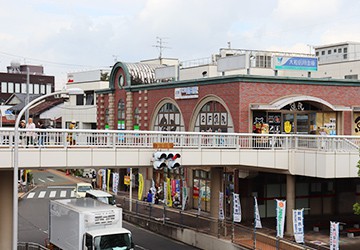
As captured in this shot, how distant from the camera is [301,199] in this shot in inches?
1559

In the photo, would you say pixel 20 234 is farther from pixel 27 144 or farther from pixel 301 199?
pixel 301 199

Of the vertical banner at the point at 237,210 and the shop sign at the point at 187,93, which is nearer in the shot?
the vertical banner at the point at 237,210

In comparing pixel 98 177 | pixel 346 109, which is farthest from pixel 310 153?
pixel 98 177

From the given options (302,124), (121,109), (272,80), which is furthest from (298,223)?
(121,109)

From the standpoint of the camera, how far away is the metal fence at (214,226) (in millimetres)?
28469

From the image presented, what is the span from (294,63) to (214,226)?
13804 millimetres

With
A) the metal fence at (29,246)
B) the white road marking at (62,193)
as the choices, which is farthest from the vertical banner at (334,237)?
the white road marking at (62,193)

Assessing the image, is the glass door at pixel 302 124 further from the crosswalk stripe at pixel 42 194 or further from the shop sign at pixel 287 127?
the crosswalk stripe at pixel 42 194

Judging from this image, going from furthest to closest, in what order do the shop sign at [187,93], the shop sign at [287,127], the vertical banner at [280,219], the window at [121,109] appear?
the window at [121,109], the shop sign at [187,93], the shop sign at [287,127], the vertical banner at [280,219]

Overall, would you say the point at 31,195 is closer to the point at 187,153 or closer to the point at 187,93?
the point at 187,93

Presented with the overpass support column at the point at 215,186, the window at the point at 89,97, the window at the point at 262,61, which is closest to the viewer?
the overpass support column at the point at 215,186

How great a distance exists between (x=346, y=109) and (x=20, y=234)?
23.3 metres

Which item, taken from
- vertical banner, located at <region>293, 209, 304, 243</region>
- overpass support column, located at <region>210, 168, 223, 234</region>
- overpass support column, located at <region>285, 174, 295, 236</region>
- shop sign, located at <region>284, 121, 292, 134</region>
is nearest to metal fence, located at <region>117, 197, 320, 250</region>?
vertical banner, located at <region>293, 209, 304, 243</region>

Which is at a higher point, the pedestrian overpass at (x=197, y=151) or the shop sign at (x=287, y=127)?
the shop sign at (x=287, y=127)
